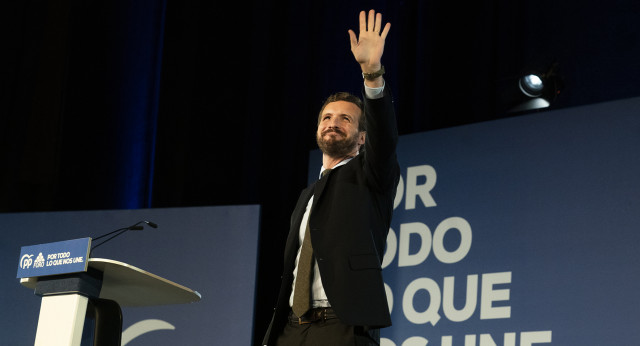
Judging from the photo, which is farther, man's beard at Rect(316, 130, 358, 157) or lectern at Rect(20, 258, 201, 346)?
man's beard at Rect(316, 130, 358, 157)

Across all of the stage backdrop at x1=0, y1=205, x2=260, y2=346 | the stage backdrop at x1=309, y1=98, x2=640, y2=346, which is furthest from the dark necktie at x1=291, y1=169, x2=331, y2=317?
the stage backdrop at x1=0, y1=205, x2=260, y2=346

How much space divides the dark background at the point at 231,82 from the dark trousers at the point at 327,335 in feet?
7.38

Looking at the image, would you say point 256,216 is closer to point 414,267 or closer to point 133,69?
point 414,267

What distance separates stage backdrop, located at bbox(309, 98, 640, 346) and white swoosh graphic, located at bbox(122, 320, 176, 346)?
1.03 metres

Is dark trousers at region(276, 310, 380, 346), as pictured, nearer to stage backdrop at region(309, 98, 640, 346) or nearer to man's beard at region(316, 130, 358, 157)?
man's beard at region(316, 130, 358, 157)

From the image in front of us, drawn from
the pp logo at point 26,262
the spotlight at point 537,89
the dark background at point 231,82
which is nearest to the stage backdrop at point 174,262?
the dark background at point 231,82

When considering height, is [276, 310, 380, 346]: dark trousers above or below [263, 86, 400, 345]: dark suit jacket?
below

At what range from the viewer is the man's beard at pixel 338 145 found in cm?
246

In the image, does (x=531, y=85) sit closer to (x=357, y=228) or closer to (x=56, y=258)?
(x=357, y=228)

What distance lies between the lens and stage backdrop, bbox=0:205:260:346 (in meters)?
3.87

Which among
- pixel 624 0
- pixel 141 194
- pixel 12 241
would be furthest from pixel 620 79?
pixel 12 241

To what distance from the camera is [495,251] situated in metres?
3.55

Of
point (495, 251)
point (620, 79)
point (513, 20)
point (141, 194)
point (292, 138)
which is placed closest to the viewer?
point (495, 251)

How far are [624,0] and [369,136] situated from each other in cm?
262
